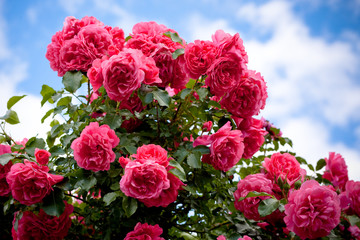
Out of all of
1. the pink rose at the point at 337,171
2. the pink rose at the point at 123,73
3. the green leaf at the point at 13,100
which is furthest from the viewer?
the pink rose at the point at 337,171

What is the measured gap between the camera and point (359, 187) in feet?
4.18

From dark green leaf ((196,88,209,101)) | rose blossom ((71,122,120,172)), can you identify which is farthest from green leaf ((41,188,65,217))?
dark green leaf ((196,88,209,101))

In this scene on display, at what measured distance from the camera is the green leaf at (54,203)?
4.24 ft

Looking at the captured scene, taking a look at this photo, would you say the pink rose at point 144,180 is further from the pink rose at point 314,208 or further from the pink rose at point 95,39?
the pink rose at point 95,39

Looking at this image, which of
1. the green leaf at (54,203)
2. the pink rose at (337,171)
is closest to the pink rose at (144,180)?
the green leaf at (54,203)

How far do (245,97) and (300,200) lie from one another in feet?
1.60

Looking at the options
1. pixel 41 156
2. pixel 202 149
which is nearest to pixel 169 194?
pixel 202 149

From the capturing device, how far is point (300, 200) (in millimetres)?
1136

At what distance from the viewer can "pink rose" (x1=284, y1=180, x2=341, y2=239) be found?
1126mm

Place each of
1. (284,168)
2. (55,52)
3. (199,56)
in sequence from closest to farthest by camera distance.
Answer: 1. (199,56)
2. (284,168)
3. (55,52)

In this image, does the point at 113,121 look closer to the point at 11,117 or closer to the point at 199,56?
the point at 199,56

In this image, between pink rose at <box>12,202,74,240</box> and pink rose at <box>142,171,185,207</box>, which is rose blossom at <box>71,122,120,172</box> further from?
pink rose at <box>12,202,74,240</box>

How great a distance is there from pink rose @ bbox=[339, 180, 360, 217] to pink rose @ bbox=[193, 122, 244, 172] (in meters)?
0.44

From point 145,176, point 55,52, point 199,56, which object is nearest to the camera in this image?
point 145,176
